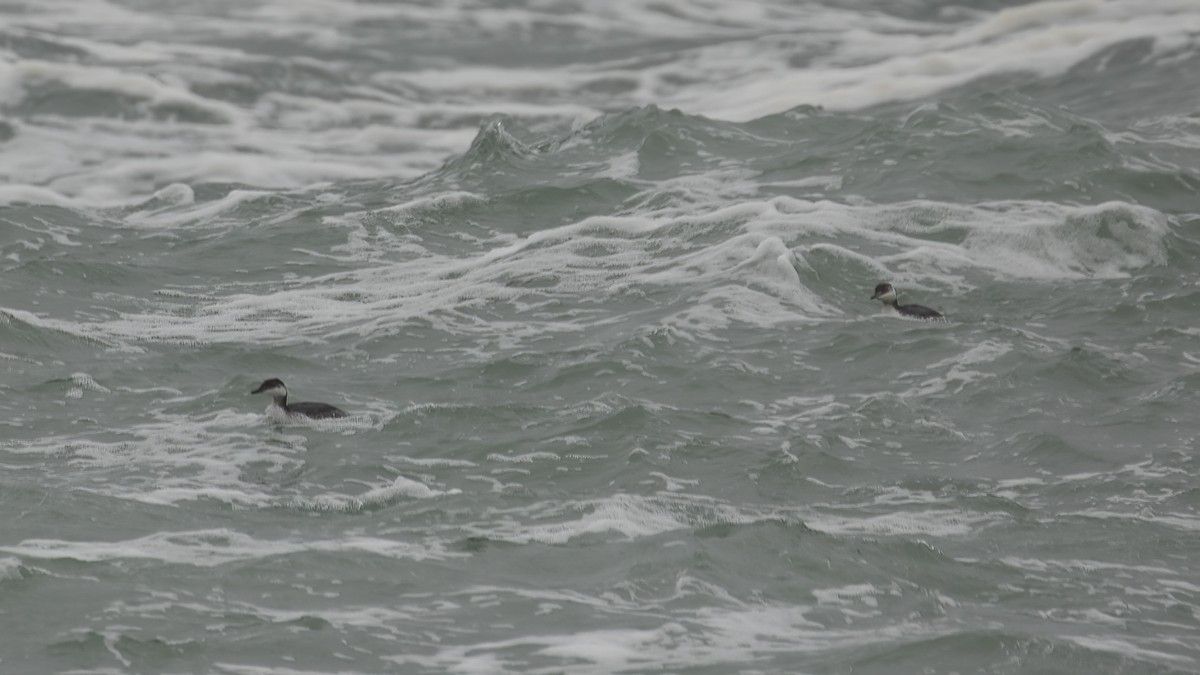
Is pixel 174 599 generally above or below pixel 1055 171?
below

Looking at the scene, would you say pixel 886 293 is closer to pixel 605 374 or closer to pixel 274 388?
pixel 605 374

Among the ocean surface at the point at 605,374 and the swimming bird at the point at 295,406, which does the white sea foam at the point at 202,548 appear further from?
the swimming bird at the point at 295,406

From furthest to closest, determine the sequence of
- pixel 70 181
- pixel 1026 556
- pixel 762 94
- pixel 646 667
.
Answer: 1. pixel 762 94
2. pixel 70 181
3. pixel 1026 556
4. pixel 646 667

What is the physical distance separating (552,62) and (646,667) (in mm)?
20203

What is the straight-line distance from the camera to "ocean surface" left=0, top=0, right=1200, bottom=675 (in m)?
10.3

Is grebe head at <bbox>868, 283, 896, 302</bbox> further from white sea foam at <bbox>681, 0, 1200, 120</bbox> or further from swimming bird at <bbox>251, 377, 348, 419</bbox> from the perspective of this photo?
white sea foam at <bbox>681, 0, 1200, 120</bbox>

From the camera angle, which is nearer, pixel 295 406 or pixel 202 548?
pixel 202 548

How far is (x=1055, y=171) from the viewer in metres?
19.7

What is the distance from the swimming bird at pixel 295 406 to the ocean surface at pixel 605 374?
0.36 feet

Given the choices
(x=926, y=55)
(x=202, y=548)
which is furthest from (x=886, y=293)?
(x=926, y=55)

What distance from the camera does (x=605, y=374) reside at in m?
14.6

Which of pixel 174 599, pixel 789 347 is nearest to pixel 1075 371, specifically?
pixel 789 347

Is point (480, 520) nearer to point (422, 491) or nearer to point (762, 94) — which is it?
point (422, 491)

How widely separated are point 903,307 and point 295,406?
4921mm
